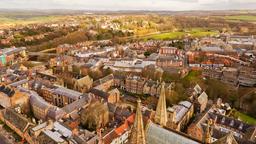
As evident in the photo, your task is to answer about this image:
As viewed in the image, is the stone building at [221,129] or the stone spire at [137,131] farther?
the stone building at [221,129]

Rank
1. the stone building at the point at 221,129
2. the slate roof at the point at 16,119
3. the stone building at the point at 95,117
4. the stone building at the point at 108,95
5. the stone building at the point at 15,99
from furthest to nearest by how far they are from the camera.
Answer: the stone building at the point at 108,95
the stone building at the point at 15,99
the stone building at the point at 95,117
the slate roof at the point at 16,119
the stone building at the point at 221,129

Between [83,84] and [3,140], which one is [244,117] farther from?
[3,140]

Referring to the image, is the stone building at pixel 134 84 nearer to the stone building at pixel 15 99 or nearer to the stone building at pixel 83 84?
the stone building at pixel 83 84

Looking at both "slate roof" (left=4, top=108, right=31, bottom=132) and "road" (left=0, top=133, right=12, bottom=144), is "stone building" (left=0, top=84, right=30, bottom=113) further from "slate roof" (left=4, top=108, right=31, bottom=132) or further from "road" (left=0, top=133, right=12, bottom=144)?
"road" (left=0, top=133, right=12, bottom=144)

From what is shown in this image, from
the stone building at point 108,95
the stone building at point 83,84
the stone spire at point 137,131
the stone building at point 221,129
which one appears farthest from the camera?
A: the stone building at point 83,84

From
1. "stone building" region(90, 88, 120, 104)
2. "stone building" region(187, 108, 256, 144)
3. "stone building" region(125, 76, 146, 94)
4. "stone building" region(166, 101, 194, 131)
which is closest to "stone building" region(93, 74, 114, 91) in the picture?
"stone building" region(90, 88, 120, 104)

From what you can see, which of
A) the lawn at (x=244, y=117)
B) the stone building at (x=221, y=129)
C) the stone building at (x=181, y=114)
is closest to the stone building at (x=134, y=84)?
the stone building at (x=181, y=114)

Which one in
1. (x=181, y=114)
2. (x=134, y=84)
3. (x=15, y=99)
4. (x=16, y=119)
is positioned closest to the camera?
(x=16, y=119)

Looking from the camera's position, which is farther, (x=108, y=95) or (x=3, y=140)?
(x=108, y=95)

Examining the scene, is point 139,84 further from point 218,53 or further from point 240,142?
point 218,53

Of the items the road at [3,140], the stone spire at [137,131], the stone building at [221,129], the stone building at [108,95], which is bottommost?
the road at [3,140]

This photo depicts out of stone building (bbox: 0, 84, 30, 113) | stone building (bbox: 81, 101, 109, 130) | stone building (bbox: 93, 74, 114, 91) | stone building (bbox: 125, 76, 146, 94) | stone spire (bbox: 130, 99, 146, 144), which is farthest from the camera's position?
stone building (bbox: 125, 76, 146, 94)

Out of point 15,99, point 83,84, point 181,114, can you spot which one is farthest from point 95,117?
point 83,84
